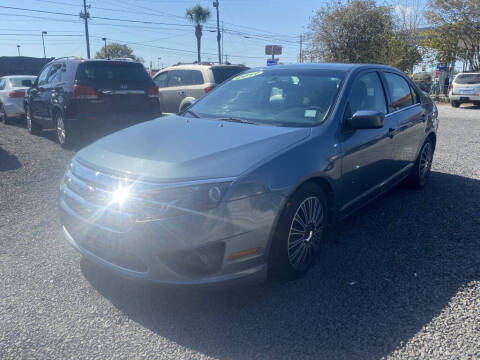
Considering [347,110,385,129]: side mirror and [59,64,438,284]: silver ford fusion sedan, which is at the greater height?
[347,110,385,129]: side mirror

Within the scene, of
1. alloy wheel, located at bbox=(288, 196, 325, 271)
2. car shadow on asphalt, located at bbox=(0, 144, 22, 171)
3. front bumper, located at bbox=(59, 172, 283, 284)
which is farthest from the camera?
car shadow on asphalt, located at bbox=(0, 144, 22, 171)

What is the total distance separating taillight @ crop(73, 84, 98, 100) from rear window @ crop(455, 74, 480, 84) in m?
18.1

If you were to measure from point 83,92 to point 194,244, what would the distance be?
20.0ft

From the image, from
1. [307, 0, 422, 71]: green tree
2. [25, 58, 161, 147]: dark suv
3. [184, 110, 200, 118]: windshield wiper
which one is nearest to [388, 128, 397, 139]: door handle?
[184, 110, 200, 118]: windshield wiper

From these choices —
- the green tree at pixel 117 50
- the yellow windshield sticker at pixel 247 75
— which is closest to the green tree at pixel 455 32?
the yellow windshield sticker at pixel 247 75

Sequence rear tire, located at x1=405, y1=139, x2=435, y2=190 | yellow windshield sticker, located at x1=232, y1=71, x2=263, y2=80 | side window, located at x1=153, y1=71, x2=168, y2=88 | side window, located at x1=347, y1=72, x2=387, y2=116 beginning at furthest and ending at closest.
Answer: side window, located at x1=153, y1=71, x2=168, y2=88 → rear tire, located at x1=405, y1=139, x2=435, y2=190 → yellow windshield sticker, located at x1=232, y1=71, x2=263, y2=80 → side window, located at x1=347, y1=72, x2=387, y2=116

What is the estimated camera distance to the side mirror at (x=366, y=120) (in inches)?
133

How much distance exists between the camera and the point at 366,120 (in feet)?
11.1

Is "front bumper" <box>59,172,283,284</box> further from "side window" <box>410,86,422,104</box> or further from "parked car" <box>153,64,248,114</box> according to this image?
"parked car" <box>153,64,248,114</box>

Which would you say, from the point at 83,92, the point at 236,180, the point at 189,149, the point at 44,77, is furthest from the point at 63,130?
the point at 236,180

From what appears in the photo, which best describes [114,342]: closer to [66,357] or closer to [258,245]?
[66,357]

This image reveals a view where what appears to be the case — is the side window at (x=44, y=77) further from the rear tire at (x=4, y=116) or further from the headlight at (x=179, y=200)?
the headlight at (x=179, y=200)

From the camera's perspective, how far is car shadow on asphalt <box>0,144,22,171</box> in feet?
22.1

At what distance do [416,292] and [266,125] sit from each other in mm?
1716
